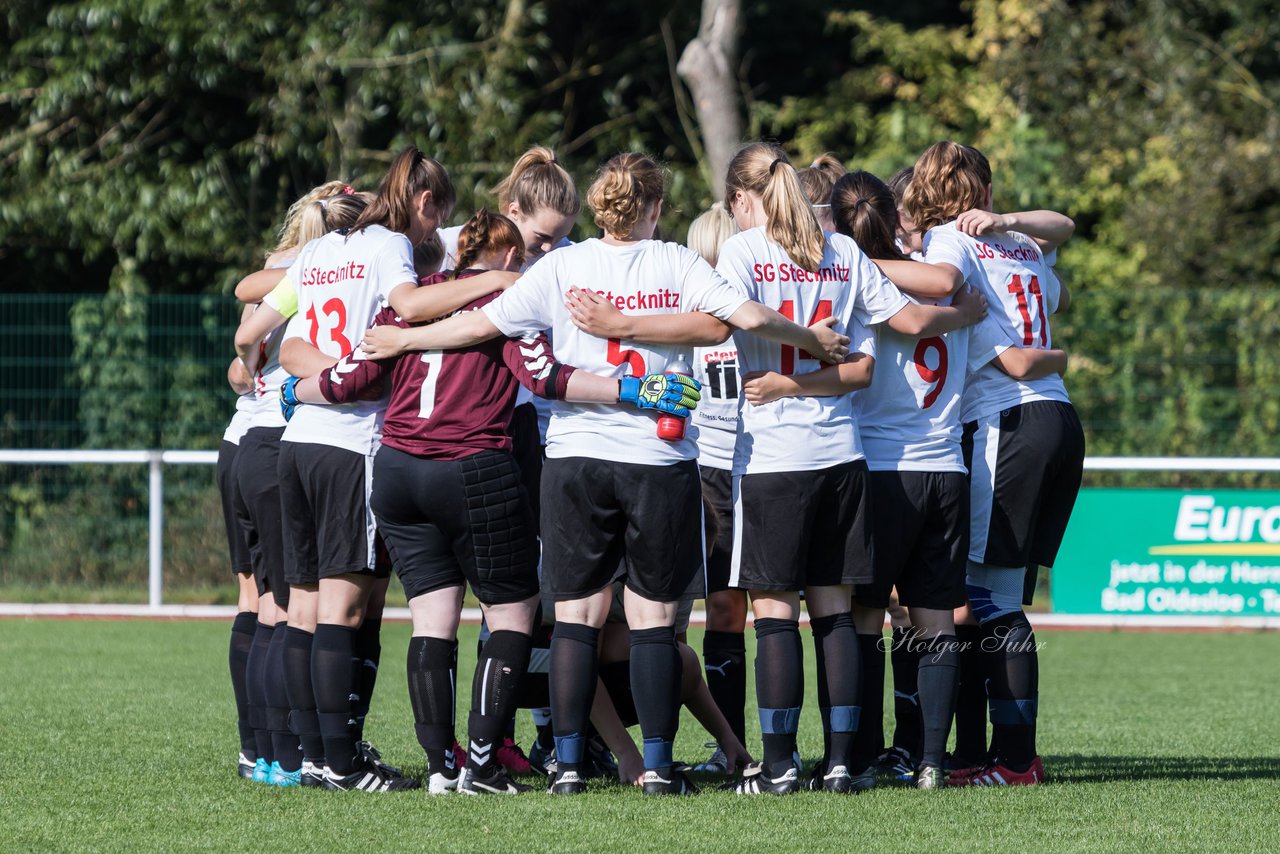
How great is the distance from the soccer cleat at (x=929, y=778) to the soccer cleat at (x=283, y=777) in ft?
6.35

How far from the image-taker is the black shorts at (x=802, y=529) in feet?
15.5

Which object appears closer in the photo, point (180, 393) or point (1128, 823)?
point (1128, 823)

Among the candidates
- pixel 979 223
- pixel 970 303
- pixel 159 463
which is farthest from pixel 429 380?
pixel 159 463

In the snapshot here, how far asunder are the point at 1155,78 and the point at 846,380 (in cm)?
1316

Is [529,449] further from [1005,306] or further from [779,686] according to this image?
[1005,306]

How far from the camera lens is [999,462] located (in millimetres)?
5172

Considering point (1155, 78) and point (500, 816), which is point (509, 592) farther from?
point (1155, 78)

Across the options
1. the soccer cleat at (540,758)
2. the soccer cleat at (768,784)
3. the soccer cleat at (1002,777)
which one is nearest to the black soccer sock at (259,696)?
the soccer cleat at (540,758)

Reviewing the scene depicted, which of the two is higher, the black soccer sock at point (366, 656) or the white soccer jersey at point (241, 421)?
the white soccer jersey at point (241, 421)

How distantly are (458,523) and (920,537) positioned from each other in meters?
1.42

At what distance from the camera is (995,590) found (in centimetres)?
526

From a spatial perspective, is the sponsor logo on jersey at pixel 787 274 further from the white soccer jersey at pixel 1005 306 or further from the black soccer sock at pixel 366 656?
the black soccer sock at pixel 366 656

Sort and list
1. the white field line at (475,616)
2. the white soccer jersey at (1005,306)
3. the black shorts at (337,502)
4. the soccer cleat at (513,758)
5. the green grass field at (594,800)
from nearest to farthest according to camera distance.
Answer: the green grass field at (594,800)
the black shorts at (337,502)
the white soccer jersey at (1005,306)
the soccer cleat at (513,758)
the white field line at (475,616)

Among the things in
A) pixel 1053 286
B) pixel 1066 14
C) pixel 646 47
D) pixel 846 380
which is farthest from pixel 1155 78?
pixel 846 380
